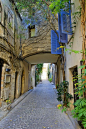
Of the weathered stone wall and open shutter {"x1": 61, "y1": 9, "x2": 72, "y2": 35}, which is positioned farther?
the weathered stone wall

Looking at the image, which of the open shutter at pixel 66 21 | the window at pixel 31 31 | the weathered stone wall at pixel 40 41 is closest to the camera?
the open shutter at pixel 66 21

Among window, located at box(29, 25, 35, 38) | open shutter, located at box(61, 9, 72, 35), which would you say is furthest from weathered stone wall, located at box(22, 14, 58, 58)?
open shutter, located at box(61, 9, 72, 35)

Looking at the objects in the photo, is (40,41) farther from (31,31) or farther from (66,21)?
(66,21)

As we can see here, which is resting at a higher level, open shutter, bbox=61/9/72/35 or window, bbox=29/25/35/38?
window, bbox=29/25/35/38

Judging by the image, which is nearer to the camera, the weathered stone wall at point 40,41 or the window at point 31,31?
the weathered stone wall at point 40,41

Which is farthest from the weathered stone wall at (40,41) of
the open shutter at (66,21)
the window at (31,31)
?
the open shutter at (66,21)

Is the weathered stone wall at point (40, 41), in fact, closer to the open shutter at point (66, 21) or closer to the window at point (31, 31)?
the window at point (31, 31)

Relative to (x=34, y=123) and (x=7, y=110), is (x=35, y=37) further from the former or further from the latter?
(x=34, y=123)

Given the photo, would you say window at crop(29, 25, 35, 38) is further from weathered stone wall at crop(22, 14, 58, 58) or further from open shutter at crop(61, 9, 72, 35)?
open shutter at crop(61, 9, 72, 35)

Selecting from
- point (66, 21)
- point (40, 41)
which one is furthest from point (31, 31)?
point (66, 21)

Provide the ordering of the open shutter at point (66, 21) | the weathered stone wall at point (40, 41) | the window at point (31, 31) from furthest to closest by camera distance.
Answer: the window at point (31, 31)
the weathered stone wall at point (40, 41)
the open shutter at point (66, 21)

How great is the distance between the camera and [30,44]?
7617mm

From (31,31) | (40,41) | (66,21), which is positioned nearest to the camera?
(66,21)

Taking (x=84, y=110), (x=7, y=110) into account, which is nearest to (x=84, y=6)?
(x=84, y=110)
